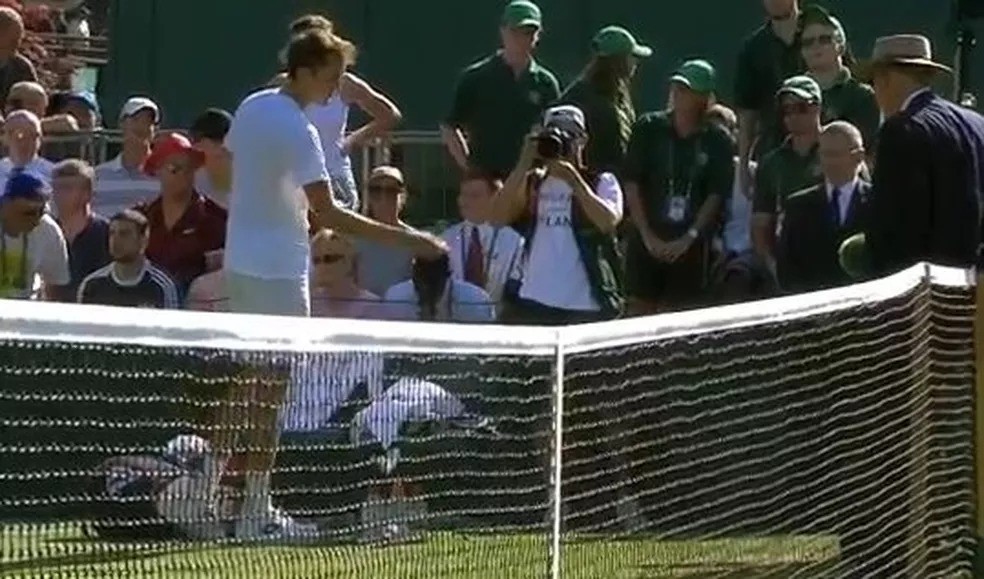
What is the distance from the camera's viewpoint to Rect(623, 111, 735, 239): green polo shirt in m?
12.1

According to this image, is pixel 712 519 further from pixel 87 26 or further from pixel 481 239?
pixel 87 26

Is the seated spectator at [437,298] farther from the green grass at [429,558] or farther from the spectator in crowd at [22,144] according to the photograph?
the green grass at [429,558]

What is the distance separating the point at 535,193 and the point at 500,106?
3.99 feet

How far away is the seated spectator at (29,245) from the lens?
11.1m

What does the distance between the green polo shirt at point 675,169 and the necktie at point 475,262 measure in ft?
3.21

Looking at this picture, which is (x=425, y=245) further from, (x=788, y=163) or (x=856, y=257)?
(x=788, y=163)

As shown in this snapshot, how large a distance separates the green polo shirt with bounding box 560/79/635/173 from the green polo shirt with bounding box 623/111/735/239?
0.22 metres

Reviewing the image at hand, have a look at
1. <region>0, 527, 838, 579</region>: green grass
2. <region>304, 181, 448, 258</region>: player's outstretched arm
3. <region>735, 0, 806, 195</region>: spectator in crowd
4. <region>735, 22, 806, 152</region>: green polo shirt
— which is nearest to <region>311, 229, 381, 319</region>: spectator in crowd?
<region>304, 181, 448, 258</region>: player's outstretched arm

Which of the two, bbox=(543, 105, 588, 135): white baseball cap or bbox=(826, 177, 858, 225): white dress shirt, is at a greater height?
bbox=(543, 105, 588, 135): white baseball cap

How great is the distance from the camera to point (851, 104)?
→ 12406 millimetres

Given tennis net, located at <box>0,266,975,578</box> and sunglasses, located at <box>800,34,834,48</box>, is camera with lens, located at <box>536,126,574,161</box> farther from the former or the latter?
tennis net, located at <box>0,266,975,578</box>

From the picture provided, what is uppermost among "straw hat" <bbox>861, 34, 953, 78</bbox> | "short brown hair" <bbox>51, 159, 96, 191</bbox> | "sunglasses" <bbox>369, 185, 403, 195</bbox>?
"straw hat" <bbox>861, 34, 953, 78</bbox>

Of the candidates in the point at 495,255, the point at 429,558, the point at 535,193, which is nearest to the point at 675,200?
the point at 535,193

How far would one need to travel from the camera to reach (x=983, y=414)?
908 centimetres
